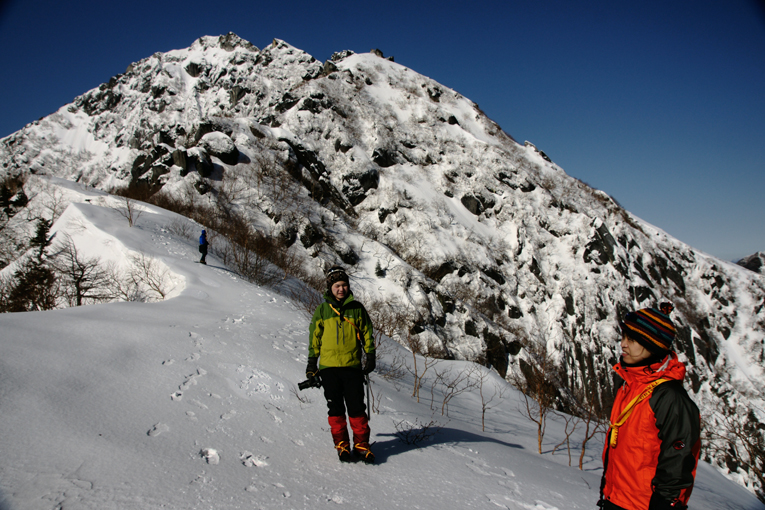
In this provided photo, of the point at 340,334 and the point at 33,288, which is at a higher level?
the point at 340,334

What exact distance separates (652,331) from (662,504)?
868 mm

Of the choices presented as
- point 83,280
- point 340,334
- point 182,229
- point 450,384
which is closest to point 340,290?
point 340,334

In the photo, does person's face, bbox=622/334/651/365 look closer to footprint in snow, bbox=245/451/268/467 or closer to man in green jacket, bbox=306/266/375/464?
man in green jacket, bbox=306/266/375/464

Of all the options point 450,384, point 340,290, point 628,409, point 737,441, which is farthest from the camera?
point 737,441

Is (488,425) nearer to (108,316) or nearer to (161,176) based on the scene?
(108,316)

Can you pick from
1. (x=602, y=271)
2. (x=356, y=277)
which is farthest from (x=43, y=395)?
(x=602, y=271)

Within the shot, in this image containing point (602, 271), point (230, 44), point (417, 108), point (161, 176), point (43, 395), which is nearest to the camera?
point (43, 395)

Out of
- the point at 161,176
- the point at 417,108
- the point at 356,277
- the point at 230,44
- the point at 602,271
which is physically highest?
the point at 230,44

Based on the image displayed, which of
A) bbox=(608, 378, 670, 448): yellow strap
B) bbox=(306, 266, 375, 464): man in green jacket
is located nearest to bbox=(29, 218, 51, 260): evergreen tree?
bbox=(306, 266, 375, 464): man in green jacket

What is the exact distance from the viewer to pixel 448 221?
36.7 meters

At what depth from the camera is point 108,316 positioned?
5.89m

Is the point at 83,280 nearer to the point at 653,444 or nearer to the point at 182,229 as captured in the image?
the point at 182,229

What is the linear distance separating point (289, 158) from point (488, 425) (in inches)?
1257

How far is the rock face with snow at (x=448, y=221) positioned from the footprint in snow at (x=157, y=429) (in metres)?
22.3
